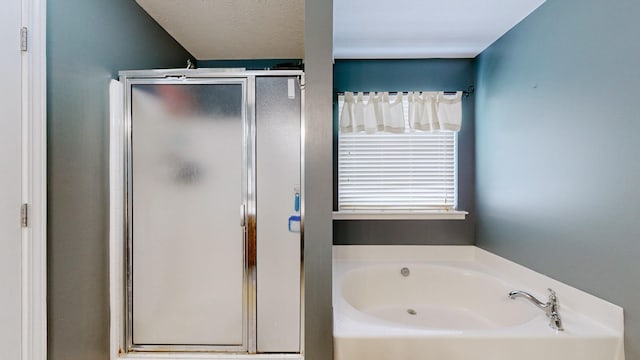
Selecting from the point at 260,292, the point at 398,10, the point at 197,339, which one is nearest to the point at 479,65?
the point at 398,10

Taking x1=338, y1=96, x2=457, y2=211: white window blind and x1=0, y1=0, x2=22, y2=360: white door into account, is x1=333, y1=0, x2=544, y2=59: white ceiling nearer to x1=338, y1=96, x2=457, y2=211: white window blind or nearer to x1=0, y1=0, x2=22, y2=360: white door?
x1=338, y1=96, x2=457, y2=211: white window blind

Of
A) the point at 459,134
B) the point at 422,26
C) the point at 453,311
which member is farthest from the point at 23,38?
the point at 453,311

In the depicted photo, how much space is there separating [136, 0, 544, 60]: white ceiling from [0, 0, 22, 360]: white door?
3.04ft

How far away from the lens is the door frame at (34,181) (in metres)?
1.27

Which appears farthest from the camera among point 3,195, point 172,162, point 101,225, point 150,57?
point 150,57

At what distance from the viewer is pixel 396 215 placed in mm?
2645

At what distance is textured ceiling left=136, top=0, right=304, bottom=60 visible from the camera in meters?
1.98

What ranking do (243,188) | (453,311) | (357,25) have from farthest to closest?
(453,311)
(357,25)
(243,188)

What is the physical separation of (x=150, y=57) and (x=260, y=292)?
1.80m

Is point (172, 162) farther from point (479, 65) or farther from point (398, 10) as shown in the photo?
point (479, 65)

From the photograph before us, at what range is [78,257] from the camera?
1533 millimetres

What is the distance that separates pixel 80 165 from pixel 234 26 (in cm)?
141

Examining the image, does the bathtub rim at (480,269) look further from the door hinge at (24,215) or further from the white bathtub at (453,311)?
the door hinge at (24,215)

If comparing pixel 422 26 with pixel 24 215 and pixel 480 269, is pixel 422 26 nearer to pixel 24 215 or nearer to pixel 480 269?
pixel 480 269
